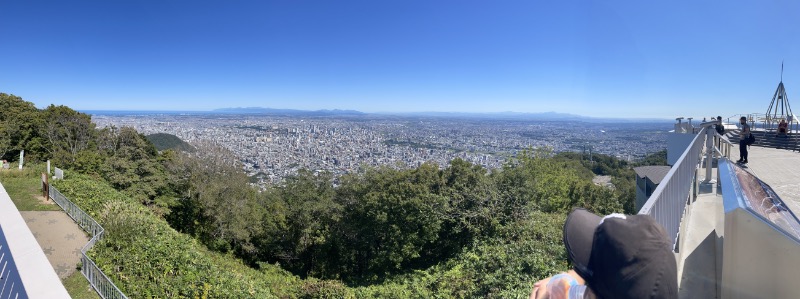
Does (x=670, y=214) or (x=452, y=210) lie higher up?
(x=670, y=214)

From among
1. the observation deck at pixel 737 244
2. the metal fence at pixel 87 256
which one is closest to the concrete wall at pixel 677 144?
the observation deck at pixel 737 244

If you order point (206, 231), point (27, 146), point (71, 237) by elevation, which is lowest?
point (206, 231)

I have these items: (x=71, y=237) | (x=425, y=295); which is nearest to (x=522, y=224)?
(x=425, y=295)

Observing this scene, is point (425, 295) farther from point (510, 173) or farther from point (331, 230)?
point (331, 230)

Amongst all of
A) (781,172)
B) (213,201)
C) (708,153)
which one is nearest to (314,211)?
(213,201)

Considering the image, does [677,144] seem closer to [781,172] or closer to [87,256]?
[781,172]

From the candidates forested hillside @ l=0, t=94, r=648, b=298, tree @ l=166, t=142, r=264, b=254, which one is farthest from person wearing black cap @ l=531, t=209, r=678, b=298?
tree @ l=166, t=142, r=264, b=254
